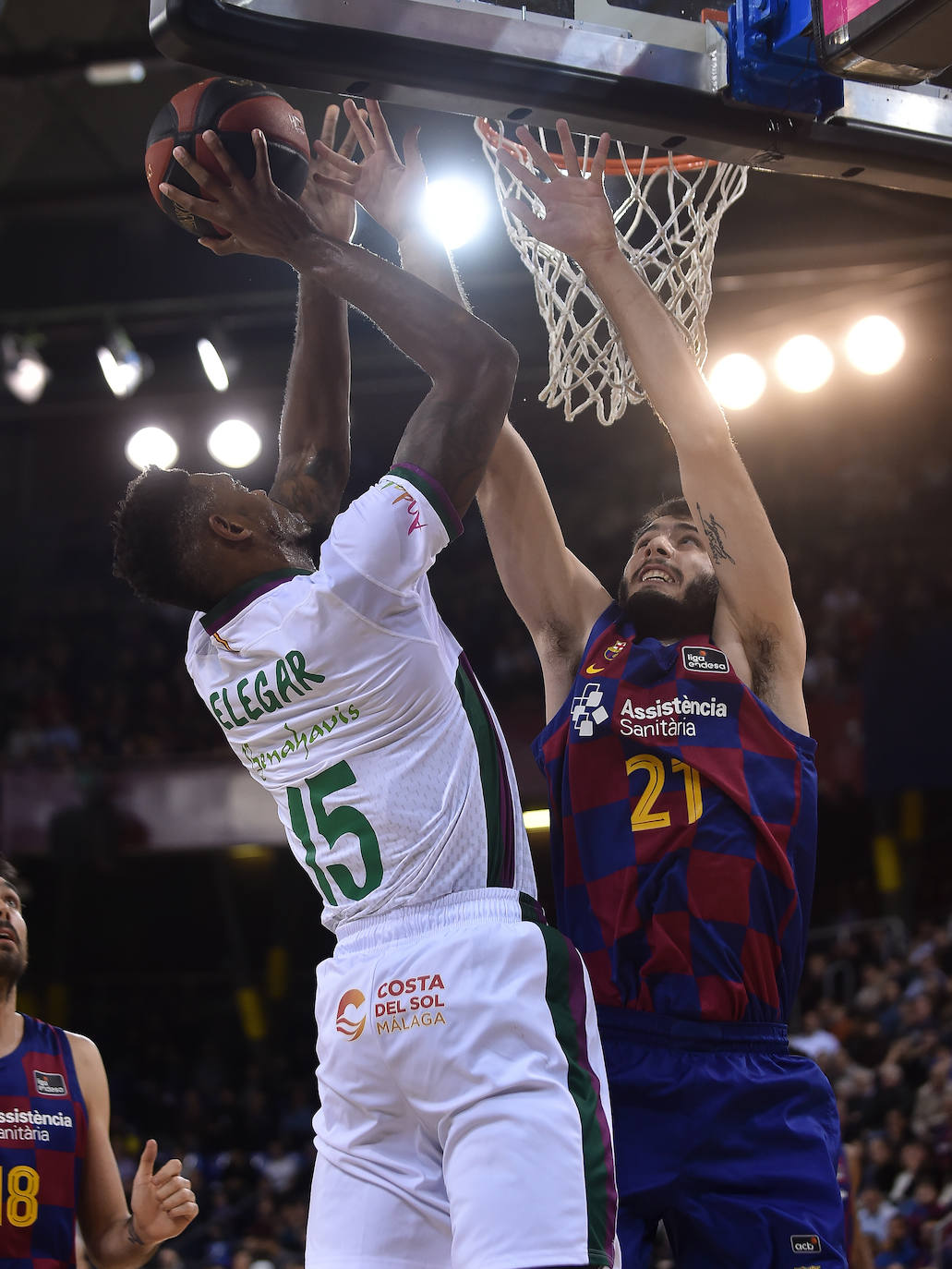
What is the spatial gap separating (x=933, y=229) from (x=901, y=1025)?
19.4ft

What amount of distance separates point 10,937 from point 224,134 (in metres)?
2.20

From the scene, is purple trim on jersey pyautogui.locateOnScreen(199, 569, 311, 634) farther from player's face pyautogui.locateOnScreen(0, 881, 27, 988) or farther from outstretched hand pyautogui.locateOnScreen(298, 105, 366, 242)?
player's face pyautogui.locateOnScreen(0, 881, 27, 988)

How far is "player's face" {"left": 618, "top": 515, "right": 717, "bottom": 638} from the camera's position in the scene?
3096 millimetres

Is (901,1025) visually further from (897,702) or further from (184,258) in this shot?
(184,258)

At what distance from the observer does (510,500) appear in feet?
11.0

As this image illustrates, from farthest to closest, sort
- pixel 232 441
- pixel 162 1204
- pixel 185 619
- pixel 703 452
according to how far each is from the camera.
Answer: pixel 185 619, pixel 232 441, pixel 162 1204, pixel 703 452

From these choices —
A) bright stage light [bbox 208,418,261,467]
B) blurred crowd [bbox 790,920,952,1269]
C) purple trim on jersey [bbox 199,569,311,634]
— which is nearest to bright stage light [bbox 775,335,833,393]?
bright stage light [bbox 208,418,261,467]

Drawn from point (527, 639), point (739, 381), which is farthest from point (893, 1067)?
point (527, 639)

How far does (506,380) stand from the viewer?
2.66 metres

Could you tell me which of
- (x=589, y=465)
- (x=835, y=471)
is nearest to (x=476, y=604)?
(x=589, y=465)

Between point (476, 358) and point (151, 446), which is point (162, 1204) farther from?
point (151, 446)

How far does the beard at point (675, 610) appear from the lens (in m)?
3.09

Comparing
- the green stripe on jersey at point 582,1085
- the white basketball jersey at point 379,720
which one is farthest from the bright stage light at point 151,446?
the green stripe on jersey at point 582,1085

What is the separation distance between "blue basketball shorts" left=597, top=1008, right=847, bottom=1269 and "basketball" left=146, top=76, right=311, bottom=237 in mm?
1957
